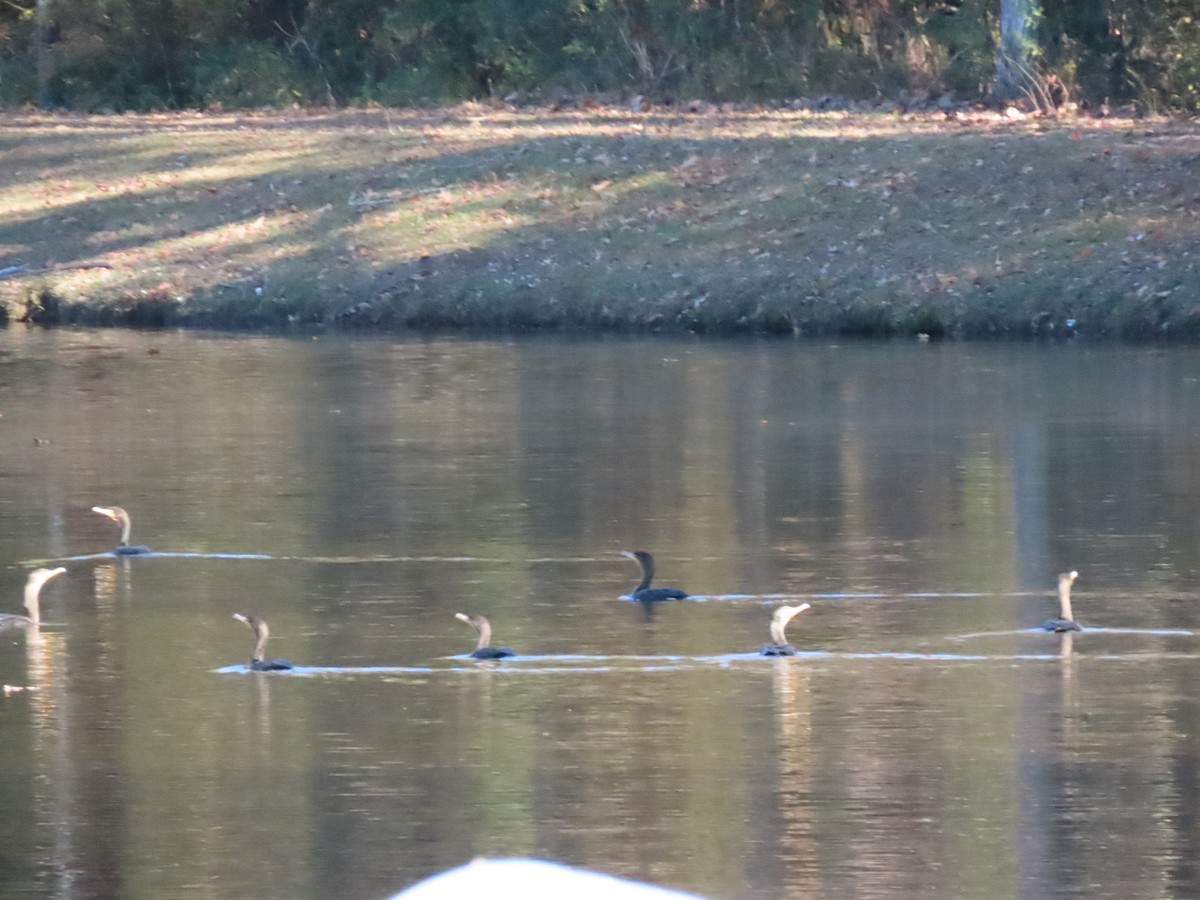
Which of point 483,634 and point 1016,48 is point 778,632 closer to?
point 483,634

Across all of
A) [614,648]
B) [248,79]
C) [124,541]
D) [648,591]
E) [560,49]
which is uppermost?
[560,49]

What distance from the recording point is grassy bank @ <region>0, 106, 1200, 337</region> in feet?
75.6

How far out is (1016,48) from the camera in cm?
3178

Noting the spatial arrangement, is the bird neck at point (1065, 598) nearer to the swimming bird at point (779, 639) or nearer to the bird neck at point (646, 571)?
the swimming bird at point (779, 639)

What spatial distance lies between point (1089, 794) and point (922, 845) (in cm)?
79

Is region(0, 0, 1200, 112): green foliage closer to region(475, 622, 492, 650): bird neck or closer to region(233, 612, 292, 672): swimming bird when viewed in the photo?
region(475, 622, 492, 650): bird neck

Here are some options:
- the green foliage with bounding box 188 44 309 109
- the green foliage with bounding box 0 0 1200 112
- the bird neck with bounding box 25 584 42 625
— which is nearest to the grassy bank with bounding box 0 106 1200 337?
the green foliage with bounding box 0 0 1200 112

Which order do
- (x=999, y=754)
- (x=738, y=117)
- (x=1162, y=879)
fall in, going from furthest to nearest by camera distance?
(x=738, y=117) < (x=999, y=754) < (x=1162, y=879)

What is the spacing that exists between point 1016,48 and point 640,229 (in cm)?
831

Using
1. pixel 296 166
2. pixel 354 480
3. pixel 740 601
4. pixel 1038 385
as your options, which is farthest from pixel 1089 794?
pixel 296 166

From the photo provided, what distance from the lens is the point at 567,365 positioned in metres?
20.5

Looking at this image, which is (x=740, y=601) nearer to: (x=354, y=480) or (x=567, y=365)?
(x=354, y=480)

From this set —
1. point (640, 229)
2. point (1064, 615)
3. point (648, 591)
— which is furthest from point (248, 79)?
point (1064, 615)

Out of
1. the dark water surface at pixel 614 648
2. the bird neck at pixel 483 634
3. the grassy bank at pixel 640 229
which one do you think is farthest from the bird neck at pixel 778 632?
the grassy bank at pixel 640 229
